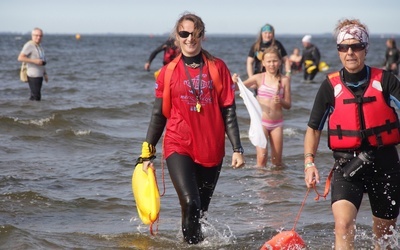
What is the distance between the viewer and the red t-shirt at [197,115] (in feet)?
18.0

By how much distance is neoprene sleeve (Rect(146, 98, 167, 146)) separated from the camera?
5609 mm

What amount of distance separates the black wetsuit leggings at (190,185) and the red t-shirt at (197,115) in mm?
67

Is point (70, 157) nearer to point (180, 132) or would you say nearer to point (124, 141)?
point (124, 141)

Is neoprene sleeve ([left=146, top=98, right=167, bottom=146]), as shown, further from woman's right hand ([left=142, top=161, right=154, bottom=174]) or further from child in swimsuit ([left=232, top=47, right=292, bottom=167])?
child in swimsuit ([left=232, top=47, right=292, bottom=167])

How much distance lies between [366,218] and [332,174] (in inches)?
99.0

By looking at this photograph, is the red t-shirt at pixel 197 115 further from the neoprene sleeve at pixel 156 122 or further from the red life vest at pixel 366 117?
the red life vest at pixel 366 117

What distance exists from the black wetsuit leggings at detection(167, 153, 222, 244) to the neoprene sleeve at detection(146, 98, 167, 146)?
247 mm

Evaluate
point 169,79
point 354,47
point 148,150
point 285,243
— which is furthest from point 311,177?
point 148,150

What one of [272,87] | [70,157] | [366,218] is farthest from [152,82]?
[366,218]

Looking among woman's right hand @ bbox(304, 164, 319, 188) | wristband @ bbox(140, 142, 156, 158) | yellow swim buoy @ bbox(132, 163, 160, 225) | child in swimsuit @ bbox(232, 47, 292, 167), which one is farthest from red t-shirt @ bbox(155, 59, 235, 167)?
child in swimsuit @ bbox(232, 47, 292, 167)

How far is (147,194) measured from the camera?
5816mm

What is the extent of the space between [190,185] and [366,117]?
1.39m

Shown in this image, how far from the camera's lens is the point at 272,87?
905 centimetres

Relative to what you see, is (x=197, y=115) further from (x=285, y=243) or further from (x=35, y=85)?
(x=35, y=85)
